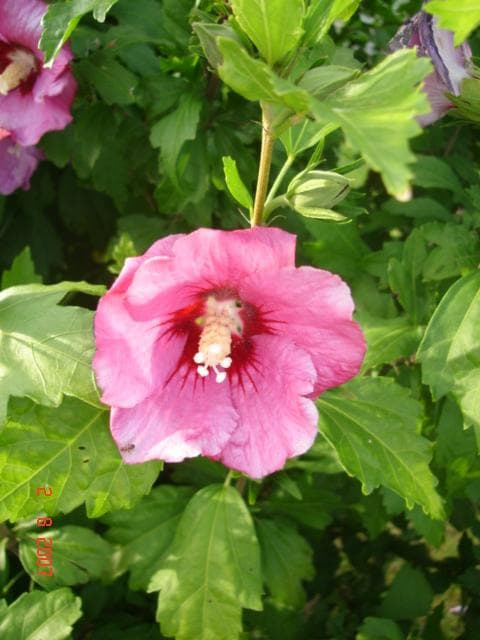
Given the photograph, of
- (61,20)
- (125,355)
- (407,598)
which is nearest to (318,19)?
(61,20)

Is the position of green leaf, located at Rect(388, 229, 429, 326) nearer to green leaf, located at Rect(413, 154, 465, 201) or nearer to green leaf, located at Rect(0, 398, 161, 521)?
green leaf, located at Rect(413, 154, 465, 201)

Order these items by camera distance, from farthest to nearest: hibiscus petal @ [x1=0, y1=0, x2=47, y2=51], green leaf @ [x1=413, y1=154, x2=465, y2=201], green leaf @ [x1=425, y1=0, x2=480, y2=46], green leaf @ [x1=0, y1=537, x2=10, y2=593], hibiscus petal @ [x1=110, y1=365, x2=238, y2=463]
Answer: green leaf @ [x1=413, y1=154, x2=465, y2=201] → green leaf @ [x1=0, y1=537, x2=10, y2=593] → hibiscus petal @ [x1=0, y1=0, x2=47, y2=51] → hibiscus petal @ [x1=110, y1=365, x2=238, y2=463] → green leaf @ [x1=425, y1=0, x2=480, y2=46]

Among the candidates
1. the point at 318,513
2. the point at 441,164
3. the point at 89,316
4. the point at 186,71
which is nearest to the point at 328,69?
the point at 89,316

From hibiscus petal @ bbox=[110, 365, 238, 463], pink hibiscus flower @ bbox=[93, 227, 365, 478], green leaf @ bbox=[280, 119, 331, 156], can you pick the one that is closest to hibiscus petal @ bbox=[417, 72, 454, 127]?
green leaf @ bbox=[280, 119, 331, 156]

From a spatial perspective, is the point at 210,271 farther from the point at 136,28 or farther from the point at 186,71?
the point at 136,28

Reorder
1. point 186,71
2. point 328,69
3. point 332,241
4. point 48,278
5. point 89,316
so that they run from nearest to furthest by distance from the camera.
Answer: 1. point 328,69
2. point 89,316
3. point 186,71
4. point 332,241
5. point 48,278

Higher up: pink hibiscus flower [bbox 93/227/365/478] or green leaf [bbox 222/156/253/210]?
green leaf [bbox 222/156/253/210]

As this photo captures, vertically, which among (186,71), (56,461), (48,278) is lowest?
(48,278)
